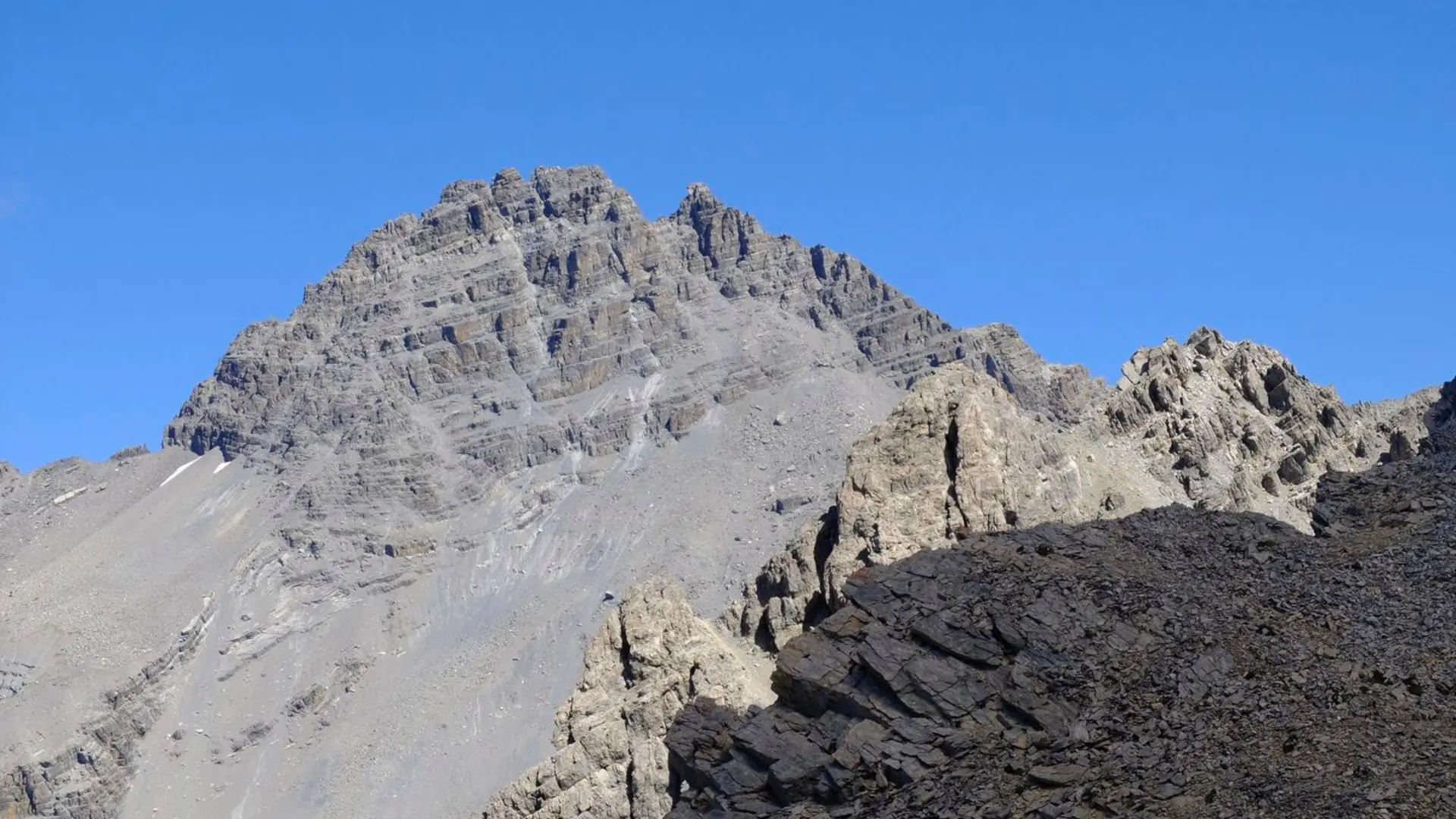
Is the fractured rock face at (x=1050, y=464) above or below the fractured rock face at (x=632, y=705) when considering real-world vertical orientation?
above

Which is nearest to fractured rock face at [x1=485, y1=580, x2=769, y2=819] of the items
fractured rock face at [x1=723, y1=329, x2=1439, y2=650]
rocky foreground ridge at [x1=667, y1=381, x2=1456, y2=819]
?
fractured rock face at [x1=723, y1=329, x2=1439, y2=650]

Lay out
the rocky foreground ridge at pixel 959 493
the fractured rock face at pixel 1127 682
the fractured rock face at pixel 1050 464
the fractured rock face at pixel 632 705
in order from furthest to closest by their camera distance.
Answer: the fractured rock face at pixel 1050 464, the rocky foreground ridge at pixel 959 493, the fractured rock face at pixel 632 705, the fractured rock face at pixel 1127 682

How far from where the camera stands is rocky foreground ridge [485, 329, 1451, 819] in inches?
2399

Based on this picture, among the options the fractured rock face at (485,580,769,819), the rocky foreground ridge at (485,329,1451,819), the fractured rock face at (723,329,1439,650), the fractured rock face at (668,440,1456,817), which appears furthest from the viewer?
the fractured rock face at (723,329,1439,650)

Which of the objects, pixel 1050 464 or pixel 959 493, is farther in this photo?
pixel 1050 464

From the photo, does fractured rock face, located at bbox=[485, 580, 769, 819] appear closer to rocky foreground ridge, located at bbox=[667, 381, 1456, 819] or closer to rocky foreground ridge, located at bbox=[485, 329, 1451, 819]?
rocky foreground ridge, located at bbox=[485, 329, 1451, 819]

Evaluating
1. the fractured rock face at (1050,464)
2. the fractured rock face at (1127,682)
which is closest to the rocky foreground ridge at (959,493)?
the fractured rock face at (1050,464)

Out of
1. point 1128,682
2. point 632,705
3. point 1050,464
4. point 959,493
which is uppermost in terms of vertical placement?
point 1050,464

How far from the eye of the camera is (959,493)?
64.6 meters

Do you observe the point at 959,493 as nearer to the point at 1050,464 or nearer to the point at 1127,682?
the point at 1050,464

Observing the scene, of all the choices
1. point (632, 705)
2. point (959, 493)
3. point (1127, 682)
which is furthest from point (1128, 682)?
point (632, 705)

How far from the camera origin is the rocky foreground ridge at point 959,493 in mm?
60938

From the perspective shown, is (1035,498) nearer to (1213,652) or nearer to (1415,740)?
(1213,652)

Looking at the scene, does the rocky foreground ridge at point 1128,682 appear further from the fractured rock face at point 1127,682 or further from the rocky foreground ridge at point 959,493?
the rocky foreground ridge at point 959,493
